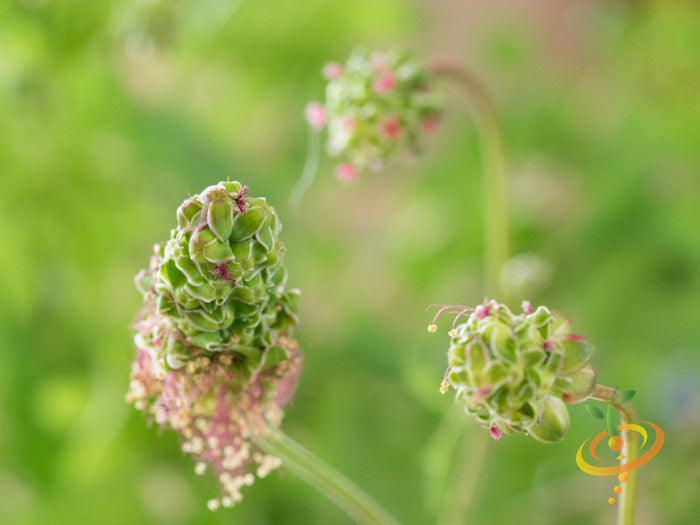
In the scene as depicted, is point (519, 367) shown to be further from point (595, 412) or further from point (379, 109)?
point (379, 109)

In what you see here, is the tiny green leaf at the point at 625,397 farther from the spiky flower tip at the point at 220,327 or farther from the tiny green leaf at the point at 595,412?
the spiky flower tip at the point at 220,327

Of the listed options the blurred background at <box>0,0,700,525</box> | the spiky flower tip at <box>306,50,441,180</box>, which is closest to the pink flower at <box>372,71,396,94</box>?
the spiky flower tip at <box>306,50,441,180</box>

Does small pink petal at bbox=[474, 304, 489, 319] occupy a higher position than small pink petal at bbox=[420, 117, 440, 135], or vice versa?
small pink petal at bbox=[420, 117, 440, 135]

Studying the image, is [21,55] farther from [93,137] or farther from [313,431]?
[313,431]

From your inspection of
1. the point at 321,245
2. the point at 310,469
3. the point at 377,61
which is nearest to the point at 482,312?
the point at 310,469

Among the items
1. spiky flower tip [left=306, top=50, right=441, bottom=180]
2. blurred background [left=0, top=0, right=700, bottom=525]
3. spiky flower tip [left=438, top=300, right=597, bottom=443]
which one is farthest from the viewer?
blurred background [left=0, top=0, right=700, bottom=525]

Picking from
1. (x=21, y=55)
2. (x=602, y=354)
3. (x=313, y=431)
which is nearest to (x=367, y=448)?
(x=313, y=431)

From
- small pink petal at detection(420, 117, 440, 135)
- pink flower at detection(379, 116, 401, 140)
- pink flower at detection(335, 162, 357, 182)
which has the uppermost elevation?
small pink petal at detection(420, 117, 440, 135)

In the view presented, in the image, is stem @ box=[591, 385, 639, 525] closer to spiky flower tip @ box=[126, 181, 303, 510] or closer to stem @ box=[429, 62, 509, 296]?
spiky flower tip @ box=[126, 181, 303, 510]
